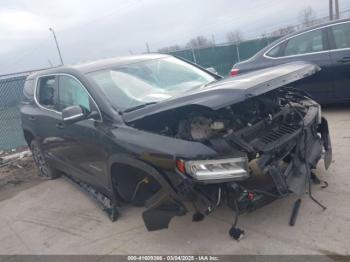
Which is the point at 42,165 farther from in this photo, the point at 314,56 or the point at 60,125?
Result: the point at 314,56

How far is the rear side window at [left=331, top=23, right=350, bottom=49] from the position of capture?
648 cm

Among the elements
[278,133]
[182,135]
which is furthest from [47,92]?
[278,133]

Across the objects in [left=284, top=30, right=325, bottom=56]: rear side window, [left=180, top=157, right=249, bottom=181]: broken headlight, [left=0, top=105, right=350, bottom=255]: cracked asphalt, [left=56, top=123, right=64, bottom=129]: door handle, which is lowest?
[left=0, top=105, right=350, bottom=255]: cracked asphalt

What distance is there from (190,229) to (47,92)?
9.80 feet

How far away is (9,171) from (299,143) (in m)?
5.75

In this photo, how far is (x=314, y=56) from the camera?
6.76 meters

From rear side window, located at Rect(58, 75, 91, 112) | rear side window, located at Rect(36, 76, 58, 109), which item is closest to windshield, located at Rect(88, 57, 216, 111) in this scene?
rear side window, located at Rect(58, 75, 91, 112)

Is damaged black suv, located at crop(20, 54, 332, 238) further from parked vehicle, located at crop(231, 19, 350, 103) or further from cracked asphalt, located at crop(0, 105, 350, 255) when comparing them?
parked vehicle, located at crop(231, 19, 350, 103)

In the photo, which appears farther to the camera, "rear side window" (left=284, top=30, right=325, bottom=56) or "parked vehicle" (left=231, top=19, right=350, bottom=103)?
"rear side window" (left=284, top=30, right=325, bottom=56)

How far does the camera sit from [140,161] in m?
3.34

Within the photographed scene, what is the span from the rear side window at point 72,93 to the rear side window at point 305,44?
4343mm

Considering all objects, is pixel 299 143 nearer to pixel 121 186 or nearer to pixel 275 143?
pixel 275 143

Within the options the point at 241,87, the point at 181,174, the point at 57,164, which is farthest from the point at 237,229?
the point at 57,164

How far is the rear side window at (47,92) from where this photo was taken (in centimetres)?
505
